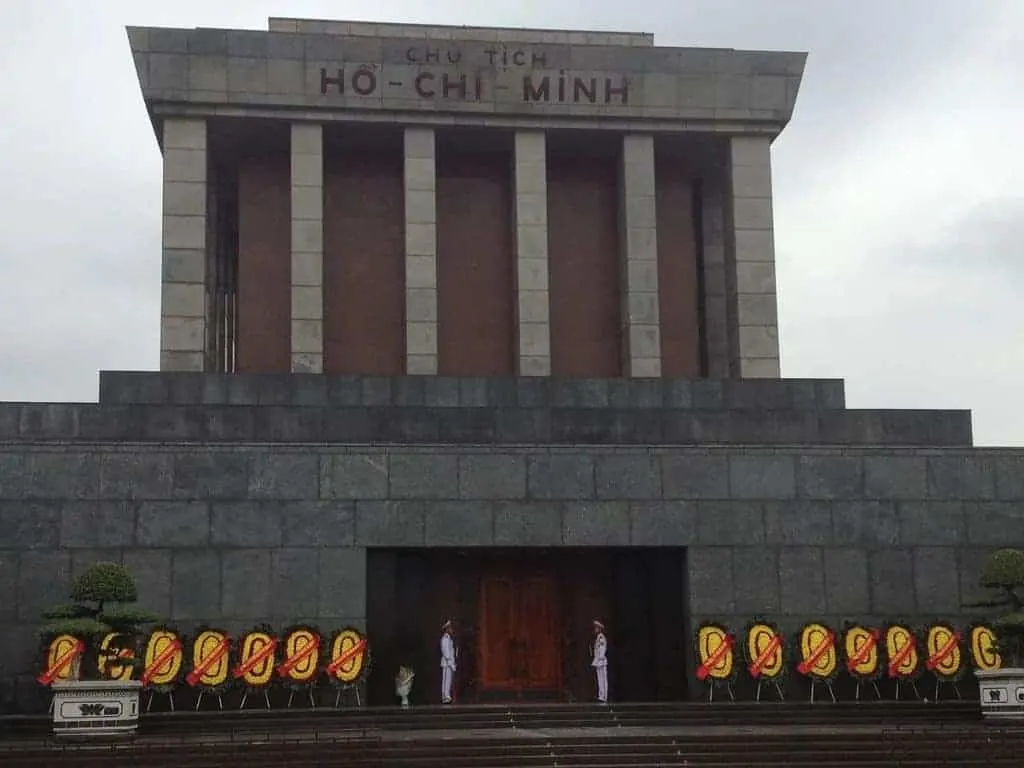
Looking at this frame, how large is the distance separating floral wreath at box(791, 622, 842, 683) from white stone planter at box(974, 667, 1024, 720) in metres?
2.69

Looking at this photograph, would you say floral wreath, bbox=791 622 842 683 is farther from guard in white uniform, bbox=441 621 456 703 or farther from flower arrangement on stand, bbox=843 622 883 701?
Result: guard in white uniform, bbox=441 621 456 703

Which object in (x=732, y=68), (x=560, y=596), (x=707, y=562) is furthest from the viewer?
(x=732, y=68)

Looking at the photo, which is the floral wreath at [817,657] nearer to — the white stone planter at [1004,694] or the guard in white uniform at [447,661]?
the white stone planter at [1004,694]

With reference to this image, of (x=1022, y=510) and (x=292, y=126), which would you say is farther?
(x=292, y=126)

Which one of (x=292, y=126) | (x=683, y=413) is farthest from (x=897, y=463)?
(x=292, y=126)

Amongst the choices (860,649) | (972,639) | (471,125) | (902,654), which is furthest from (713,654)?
(471,125)

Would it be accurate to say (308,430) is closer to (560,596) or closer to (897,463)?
(560,596)

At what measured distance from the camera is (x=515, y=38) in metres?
34.8

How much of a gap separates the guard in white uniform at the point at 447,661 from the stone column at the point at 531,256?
27.0ft

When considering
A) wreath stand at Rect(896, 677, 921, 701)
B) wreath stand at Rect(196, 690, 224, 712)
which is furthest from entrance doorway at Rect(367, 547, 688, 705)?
wreath stand at Rect(896, 677, 921, 701)

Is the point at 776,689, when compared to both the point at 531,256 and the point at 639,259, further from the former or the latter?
the point at 531,256

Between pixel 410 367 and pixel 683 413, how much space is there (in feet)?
22.3

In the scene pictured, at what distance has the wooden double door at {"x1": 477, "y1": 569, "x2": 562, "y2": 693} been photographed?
26719 mm

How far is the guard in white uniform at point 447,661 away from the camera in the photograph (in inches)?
977
